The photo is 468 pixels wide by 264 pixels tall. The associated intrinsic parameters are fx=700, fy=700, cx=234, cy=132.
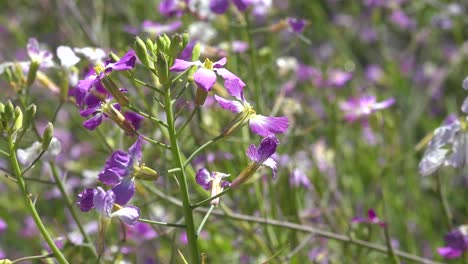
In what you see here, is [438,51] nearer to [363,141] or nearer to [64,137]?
[363,141]

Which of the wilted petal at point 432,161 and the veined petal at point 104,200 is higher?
the veined petal at point 104,200

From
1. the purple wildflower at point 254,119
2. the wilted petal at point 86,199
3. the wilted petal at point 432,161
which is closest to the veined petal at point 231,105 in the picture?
the purple wildflower at point 254,119

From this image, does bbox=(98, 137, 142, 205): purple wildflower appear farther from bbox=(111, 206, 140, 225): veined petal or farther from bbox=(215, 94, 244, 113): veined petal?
bbox=(215, 94, 244, 113): veined petal

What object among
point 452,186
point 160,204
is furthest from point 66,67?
point 452,186

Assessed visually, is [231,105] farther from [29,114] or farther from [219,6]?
[219,6]

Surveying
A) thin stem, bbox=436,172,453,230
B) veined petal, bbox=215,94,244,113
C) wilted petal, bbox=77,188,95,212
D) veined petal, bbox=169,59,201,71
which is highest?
veined petal, bbox=169,59,201,71

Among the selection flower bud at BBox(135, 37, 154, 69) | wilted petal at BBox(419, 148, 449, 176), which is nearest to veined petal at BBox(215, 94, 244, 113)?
flower bud at BBox(135, 37, 154, 69)

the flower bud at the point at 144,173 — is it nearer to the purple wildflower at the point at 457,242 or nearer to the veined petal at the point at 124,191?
the veined petal at the point at 124,191

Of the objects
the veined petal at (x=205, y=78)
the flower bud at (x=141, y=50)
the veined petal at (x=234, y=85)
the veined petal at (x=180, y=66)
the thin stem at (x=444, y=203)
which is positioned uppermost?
the flower bud at (x=141, y=50)
